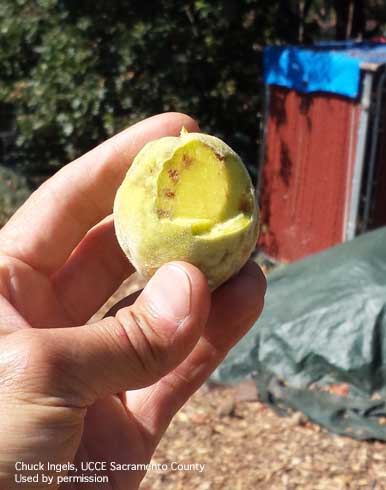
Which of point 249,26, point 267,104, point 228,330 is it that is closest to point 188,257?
point 228,330

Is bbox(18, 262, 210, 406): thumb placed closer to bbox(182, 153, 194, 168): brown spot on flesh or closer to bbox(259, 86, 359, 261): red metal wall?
bbox(182, 153, 194, 168): brown spot on flesh

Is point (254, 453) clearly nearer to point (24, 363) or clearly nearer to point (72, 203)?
point (72, 203)

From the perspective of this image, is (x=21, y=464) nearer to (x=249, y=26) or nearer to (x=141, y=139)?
(x=141, y=139)

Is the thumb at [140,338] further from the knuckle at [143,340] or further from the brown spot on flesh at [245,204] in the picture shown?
the brown spot on flesh at [245,204]

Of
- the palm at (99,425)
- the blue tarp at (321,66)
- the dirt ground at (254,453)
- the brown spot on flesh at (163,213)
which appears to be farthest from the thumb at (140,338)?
the blue tarp at (321,66)

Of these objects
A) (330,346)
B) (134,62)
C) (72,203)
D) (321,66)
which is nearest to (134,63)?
(134,62)

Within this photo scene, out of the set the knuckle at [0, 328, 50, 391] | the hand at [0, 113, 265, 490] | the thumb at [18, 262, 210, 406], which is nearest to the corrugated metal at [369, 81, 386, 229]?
the hand at [0, 113, 265, 490]
